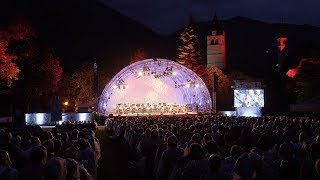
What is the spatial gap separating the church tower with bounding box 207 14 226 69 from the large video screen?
33.7 metres

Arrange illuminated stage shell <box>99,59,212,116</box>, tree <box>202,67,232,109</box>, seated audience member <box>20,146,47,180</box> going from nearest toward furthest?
seated audience member <box>20,146,47,180</box> → illuminated stage shell <box>99,59,212,116</box> → tree <box>202,67,232,109</box>

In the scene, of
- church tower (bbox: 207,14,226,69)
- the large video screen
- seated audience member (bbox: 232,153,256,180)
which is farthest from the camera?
church tower (bbox: 207,14,226,69)

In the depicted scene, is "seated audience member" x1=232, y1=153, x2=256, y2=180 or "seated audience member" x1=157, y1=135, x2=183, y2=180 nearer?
"seated audience member" x1=232, y1=153, x2=256, y2=180

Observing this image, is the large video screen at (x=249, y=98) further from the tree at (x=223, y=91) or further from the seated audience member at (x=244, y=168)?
the seated audience member at (x=244, y=168)

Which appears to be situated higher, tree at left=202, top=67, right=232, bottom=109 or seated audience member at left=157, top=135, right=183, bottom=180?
tree at left=202, top=67, right=232, bottom=109

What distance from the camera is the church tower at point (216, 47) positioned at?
84000 millimetres

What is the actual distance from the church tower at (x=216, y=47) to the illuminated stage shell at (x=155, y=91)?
2631 cm

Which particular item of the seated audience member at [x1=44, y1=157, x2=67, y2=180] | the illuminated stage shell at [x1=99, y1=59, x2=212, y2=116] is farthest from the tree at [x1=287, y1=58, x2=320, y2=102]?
the seated audience member at [x1=44, y1=157, x2=67, y2=180]

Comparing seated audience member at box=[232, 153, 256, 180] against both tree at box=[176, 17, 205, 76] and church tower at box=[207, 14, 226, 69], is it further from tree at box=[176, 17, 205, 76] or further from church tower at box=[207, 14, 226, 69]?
church tower at box=[207, 14, 226, 69]

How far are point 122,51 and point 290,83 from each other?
12385 centimetres

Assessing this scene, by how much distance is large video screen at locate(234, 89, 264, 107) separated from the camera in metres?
49.2

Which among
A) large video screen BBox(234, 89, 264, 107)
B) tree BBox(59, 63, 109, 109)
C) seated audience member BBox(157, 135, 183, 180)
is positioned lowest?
seated audience member BBox(157, 135, 183, 180)

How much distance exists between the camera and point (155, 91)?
191 ft

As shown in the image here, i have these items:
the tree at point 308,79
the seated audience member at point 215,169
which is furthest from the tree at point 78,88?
the seated audience member at point 215,169
